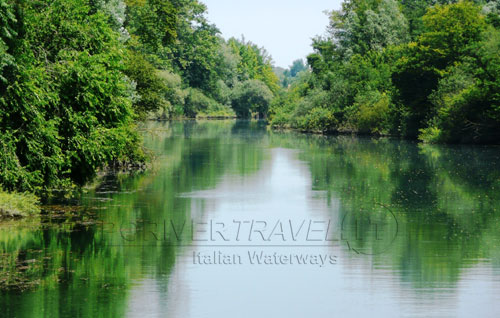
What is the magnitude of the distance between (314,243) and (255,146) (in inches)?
1397

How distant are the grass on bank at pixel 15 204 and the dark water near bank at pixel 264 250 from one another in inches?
18.0

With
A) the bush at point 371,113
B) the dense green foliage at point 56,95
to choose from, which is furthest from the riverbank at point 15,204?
the bush at point 371,113

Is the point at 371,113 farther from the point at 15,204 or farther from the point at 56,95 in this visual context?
the point at 15,204

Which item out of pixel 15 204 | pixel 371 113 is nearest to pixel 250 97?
pixel 371 113

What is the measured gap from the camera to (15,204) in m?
18.5

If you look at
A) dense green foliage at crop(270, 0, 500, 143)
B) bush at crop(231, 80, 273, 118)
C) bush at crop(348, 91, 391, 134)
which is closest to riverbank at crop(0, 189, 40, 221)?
dense green foliage at crop(270, 0, 500, 143)

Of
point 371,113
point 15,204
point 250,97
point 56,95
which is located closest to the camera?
point 15,204

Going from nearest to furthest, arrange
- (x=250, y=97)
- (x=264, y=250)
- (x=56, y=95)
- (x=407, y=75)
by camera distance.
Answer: (x=264, y=250)
(x=56, y=95)
(x=407, y=75)
(x=250, y=97)

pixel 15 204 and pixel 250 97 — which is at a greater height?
pixel 250 97

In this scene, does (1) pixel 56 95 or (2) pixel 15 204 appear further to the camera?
(1) pixel 56 95

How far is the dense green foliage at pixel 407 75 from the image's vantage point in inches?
1957

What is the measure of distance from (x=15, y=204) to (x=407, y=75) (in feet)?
142

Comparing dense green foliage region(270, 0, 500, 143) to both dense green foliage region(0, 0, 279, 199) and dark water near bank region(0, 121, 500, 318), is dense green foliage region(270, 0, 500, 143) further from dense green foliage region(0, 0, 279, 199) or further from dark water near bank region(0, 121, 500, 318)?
dense green foliage region(0, 0, 279, 199)

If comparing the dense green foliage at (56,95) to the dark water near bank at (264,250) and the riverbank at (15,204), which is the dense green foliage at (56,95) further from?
the dark water near bank at (264,250)
